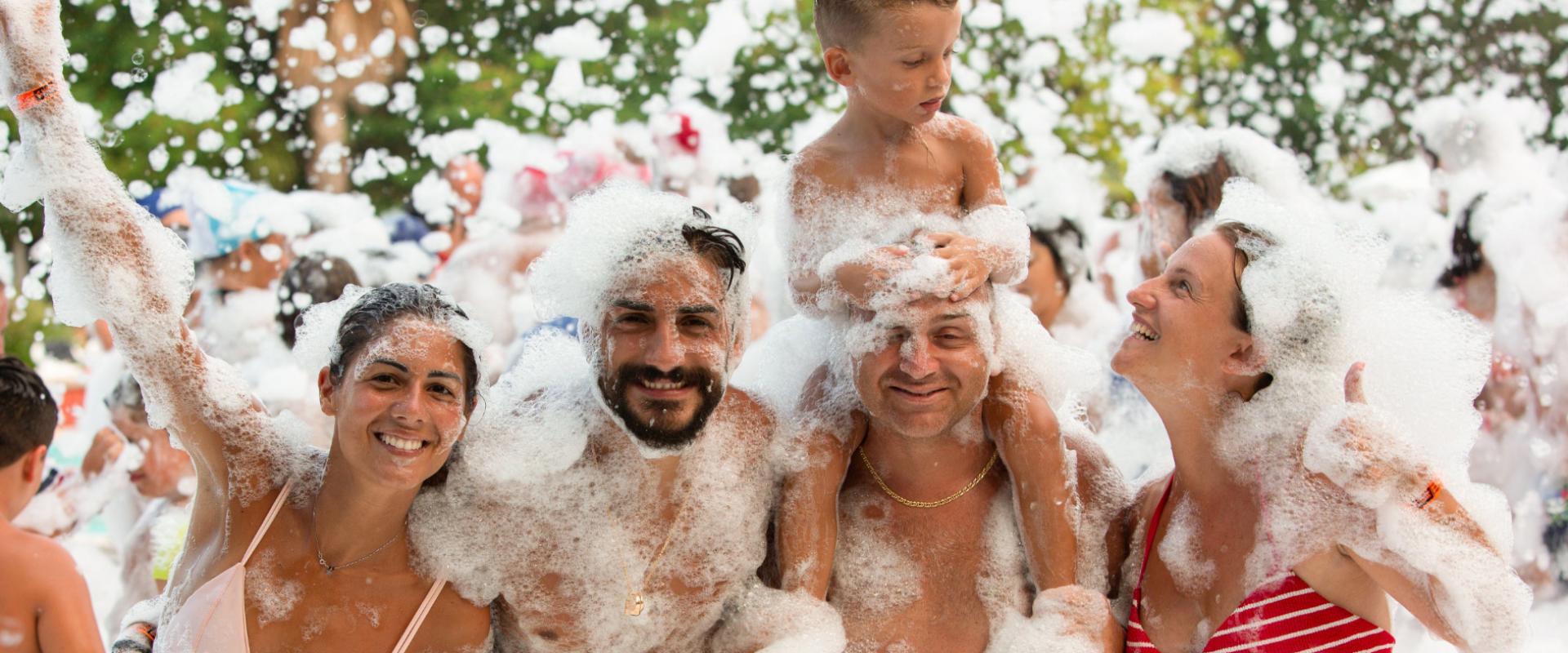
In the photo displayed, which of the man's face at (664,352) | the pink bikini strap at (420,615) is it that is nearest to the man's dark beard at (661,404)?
the man's face at (664,352)

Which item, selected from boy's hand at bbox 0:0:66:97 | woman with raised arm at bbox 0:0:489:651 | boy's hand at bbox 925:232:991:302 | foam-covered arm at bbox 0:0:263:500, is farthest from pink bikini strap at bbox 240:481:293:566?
boy's hand at bbox 925:232:991:302

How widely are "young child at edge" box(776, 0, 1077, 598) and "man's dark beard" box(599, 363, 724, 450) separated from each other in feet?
0.88

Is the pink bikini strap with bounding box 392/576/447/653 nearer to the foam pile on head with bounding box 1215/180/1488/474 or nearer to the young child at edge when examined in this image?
the young child at edge

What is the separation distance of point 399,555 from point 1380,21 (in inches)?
338

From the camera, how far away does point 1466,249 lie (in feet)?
16.1

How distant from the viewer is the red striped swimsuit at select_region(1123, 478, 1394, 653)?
2.26m

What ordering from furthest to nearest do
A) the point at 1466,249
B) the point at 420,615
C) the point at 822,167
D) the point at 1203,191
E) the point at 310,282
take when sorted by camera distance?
the point at 1466,249
the point at 310,282
the point at 1203,191
the point at 822,167
the point at 420,615

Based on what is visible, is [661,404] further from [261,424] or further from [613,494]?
[261,424]

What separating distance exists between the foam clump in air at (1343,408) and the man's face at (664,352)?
36.1 inches

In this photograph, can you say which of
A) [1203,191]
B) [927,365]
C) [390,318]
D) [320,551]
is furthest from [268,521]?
[1203,191]

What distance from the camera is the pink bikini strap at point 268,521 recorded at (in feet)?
7.40

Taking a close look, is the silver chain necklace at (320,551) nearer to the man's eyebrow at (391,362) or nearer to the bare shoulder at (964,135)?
the man's eyebrow at (391,362)

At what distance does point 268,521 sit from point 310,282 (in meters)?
1.91

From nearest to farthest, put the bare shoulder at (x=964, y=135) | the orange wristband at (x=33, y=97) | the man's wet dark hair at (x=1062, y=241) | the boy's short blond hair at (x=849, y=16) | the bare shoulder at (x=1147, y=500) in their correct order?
the orange wristband at (x=33, y=97)
the boy's short blond hair at (x=849, y=16)
the bare shoulder at (x=1147, y=500)
the bare shoulder at (x=964, y=135)
the man's wet dark hair at (x=1062, y=241)
